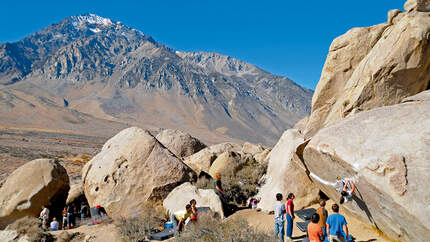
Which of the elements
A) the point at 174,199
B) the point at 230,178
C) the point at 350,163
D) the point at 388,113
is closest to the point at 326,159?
the point at 350,163

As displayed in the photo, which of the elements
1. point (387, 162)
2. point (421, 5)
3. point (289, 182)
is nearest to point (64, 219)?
point (289, 182)

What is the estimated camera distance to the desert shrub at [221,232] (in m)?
6.99

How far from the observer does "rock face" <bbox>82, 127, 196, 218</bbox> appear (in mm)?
11281

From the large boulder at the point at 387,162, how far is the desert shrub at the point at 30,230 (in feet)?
27.6

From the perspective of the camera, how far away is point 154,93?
586ft

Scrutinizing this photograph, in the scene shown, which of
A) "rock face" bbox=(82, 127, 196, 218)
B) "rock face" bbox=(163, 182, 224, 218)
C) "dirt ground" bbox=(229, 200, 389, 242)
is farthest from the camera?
"rock face" bbox=(82, 127, 196, 218)

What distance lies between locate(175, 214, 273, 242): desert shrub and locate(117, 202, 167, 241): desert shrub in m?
1.54

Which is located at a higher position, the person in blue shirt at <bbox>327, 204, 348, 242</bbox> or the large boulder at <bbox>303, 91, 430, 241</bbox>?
the large boulder at <bbox>303, 91, 430, 241</bbox>

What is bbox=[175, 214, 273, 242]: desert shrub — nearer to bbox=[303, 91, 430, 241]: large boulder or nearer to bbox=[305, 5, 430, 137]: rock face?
bbox=[303, 91, 430, 241]: large boulder

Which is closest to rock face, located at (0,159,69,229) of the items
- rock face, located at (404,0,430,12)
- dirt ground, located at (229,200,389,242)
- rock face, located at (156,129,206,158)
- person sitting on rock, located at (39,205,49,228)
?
person sitting on rock, located at (39,205,49,228)

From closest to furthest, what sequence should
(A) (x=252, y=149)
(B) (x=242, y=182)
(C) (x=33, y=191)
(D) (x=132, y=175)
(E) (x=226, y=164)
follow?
(D) (x=132, y=175) → (C) (x=33, y=191) → (B) (x=242, y=182) → (E) (x=226, y=164) → (A) (x=252, y=149)

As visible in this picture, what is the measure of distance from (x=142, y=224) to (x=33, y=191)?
17.5 feet

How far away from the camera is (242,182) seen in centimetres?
1345

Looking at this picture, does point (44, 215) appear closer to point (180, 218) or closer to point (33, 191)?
point (33, 191)
